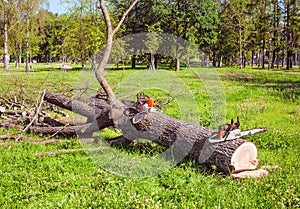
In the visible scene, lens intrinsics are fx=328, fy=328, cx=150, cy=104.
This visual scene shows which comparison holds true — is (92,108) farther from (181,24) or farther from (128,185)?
(181,24)

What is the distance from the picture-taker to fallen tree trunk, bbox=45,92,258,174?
21.2 feet

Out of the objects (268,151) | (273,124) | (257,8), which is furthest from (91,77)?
(257,8)

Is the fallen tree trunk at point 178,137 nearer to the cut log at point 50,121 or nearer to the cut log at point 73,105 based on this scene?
the cut log at point 73,105

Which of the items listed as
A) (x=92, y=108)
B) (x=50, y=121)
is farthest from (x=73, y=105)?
(x=50, y=121)

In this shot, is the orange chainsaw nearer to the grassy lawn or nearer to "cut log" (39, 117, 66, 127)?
the grassy lawn

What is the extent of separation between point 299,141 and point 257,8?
58.5 meters

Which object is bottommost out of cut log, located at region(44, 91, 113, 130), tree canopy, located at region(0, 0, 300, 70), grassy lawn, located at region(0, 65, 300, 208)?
grassy lawn, located at region(0, 65, 300, 208)

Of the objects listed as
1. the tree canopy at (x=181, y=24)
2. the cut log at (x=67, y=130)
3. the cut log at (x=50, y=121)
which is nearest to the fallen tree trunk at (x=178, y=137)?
the cut log at (x=67, y=130)

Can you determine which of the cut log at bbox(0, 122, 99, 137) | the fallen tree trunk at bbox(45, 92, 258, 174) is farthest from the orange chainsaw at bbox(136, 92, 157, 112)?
the cut log at bbox(0, 122, 99, 137)

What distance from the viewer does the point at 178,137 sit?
7.23 meters

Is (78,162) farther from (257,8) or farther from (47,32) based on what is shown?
(47,32)

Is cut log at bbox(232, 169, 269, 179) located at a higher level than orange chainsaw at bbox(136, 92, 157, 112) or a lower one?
lower

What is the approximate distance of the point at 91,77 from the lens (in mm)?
14562

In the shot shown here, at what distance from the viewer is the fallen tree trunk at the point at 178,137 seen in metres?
6.46
